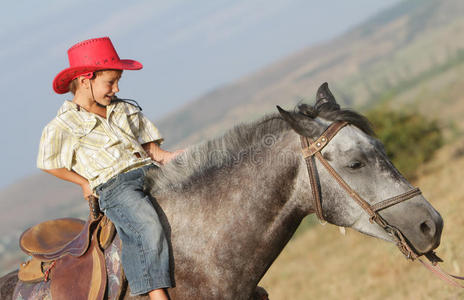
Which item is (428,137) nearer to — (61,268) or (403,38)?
(61,268)

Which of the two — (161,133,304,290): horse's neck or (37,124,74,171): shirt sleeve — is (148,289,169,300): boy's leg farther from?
(37,124,74,171): shirt sleeve

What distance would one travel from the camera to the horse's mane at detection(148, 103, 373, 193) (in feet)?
12.0

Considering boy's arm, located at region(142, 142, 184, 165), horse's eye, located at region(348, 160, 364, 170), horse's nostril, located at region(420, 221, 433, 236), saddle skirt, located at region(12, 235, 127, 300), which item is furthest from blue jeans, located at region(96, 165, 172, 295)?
horse's nostril, located at region(420, 221, 433, 236)

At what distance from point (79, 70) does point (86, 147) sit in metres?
0.64

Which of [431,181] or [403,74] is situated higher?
[431,181]

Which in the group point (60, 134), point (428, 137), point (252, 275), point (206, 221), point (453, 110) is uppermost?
point (60, 134)

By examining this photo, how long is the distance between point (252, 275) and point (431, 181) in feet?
59.0

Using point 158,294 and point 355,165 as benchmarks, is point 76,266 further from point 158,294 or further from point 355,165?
point 355,165

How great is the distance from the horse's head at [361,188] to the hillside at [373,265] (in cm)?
204

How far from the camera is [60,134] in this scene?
3.88 m

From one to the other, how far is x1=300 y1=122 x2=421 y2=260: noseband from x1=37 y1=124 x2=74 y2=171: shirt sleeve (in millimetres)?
1877

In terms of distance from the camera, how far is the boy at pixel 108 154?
340cm

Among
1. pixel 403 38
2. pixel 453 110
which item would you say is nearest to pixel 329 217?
pixel 453 110

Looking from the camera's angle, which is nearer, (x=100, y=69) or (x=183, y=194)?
(x=183, y=194)
